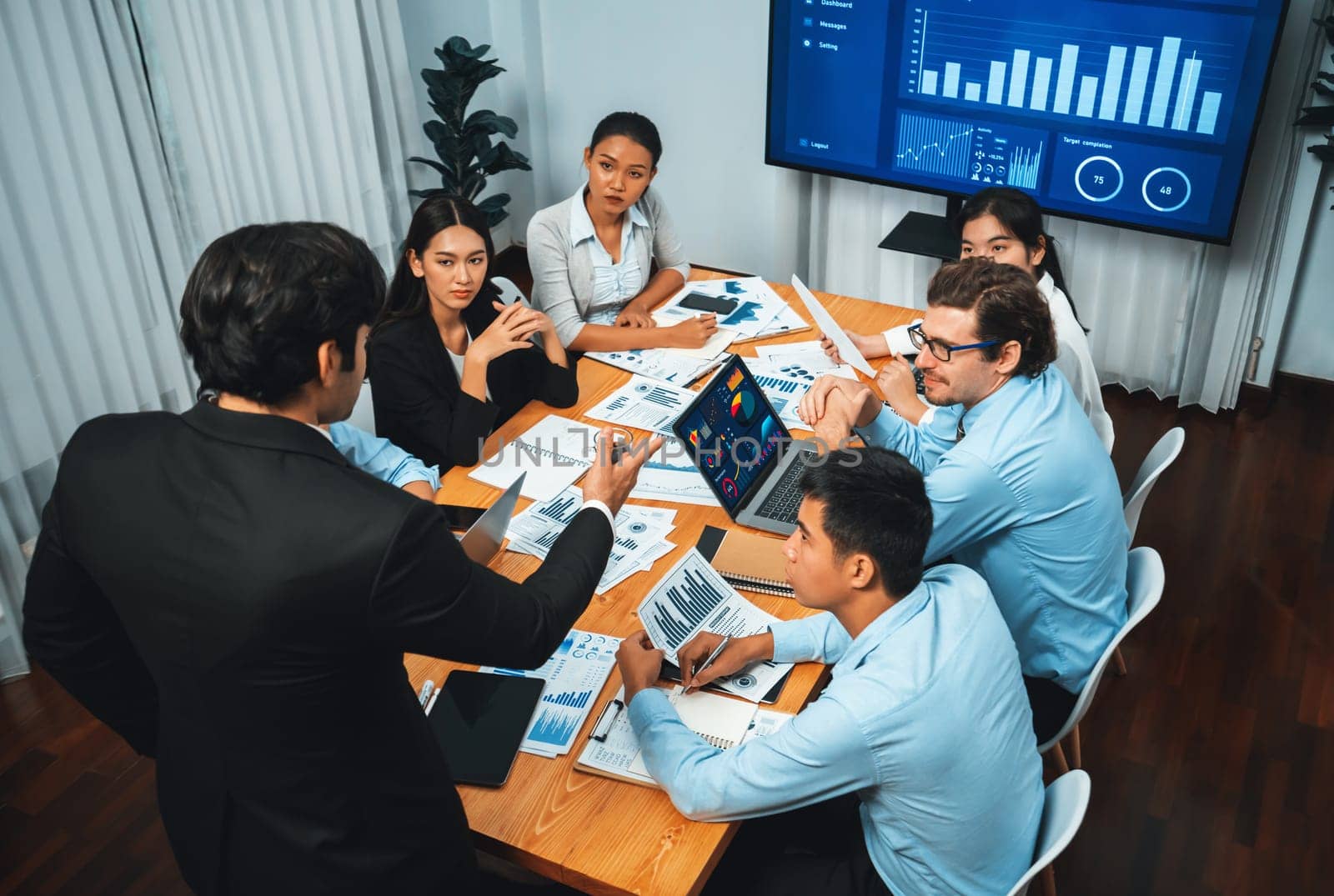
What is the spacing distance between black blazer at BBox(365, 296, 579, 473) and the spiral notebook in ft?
2.21

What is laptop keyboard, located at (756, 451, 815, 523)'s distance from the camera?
8.06 feet

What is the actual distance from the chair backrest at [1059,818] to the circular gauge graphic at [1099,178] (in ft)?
9.80

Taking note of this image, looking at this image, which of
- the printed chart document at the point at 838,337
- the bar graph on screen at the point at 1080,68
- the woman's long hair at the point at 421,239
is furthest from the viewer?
the bar graph on screen at the point at 1080,68

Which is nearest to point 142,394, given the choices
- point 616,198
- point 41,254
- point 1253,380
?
point 41,254

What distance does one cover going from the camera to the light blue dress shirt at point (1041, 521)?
2.18m

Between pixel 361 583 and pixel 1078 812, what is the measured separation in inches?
44.9

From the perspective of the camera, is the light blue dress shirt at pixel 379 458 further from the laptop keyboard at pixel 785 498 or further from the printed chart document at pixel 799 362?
the printed chart document at pixel 799 362

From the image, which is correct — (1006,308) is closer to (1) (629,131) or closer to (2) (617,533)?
(2) (617,533)

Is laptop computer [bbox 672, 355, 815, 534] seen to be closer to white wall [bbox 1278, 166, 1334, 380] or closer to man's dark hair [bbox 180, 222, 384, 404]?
man's dark hair [bbox 180, 222, 384, 404]

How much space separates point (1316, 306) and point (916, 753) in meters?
3.65

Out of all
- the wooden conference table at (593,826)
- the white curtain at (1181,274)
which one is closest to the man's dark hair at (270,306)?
the wooden conference table at (593,826)

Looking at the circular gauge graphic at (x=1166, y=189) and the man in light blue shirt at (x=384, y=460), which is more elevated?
the circular gauge graphic at (x=1166, y=189)

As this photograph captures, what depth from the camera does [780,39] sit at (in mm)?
4492

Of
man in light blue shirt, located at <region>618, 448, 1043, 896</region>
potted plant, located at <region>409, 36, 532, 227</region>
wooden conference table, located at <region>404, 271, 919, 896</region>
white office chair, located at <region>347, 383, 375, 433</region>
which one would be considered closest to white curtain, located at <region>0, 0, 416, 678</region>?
potted plant, located at <region>409, 36, 532, 227</region>
